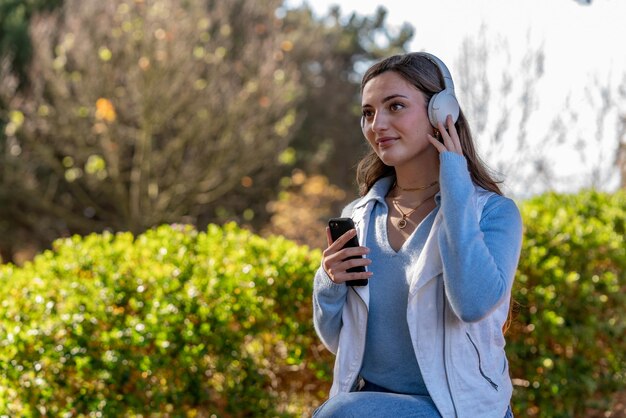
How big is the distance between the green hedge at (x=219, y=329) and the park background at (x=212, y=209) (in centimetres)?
1

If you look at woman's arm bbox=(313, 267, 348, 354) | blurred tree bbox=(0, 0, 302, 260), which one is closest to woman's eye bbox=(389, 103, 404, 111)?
woman's arm bbox=(313, 267, 348, 354)

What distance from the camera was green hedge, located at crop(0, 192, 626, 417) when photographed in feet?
13.0

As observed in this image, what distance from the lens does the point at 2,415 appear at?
3893mm

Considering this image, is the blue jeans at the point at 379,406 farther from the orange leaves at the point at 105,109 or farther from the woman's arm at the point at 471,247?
the orange leaves at the point at 105,109

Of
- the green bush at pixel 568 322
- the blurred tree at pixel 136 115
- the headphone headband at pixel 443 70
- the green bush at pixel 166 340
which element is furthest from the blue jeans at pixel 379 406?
the blurred tree at pixel 136 115

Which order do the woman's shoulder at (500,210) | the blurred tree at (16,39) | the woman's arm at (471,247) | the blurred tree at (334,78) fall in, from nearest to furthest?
the woman's arm at (471,247) < the woman's shoulder at (500,210) < the blurred tree at (16,39) < the blurred tree at (334,78)

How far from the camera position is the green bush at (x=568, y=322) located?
453 cm

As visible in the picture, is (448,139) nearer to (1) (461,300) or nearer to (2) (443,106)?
(2) (443,106)

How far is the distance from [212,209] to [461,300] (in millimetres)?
16722

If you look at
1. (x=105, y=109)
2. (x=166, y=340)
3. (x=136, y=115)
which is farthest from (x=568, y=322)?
(x=136, y=115)

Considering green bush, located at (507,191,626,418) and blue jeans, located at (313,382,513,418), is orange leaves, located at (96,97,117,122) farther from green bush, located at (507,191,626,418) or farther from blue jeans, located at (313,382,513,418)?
blue jeans, located at (313,382,513,418)

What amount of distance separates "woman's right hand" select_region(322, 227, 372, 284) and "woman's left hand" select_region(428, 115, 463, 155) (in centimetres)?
33

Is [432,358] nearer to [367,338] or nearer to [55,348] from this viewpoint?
[367,338]

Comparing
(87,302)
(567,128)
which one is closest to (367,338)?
(87,302)
